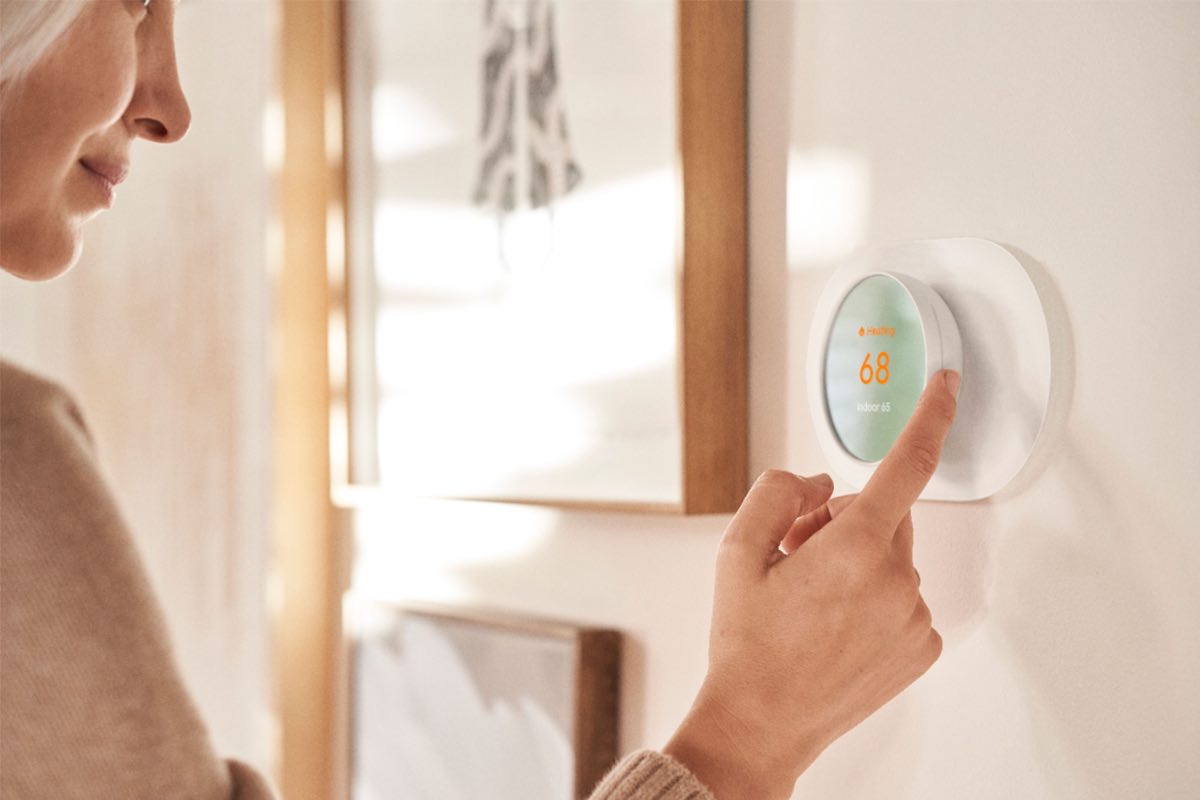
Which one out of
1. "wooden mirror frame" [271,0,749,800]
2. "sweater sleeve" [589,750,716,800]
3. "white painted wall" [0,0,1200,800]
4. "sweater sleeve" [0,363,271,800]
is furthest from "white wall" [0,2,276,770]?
"sweater sleeve" [589,750,716,800]

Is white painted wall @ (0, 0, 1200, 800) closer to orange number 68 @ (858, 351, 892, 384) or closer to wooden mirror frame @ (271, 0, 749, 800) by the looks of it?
orange number 68 @ (858, 351, 892, 384)

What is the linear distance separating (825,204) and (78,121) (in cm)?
37

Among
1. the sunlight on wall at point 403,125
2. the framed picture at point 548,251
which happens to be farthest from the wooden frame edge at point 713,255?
the sunlight on wall at point 403,125

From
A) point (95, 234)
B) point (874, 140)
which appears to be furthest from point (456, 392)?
point (95, 234)

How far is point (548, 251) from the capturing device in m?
0.73

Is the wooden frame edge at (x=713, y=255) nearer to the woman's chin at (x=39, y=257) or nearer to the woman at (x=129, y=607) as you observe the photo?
the woman at (x=129, y=607)

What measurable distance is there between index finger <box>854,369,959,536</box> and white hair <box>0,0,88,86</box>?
15.0 inches

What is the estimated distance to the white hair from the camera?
0.45 m

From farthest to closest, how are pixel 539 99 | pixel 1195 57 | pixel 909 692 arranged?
pixel 539 99 → pixel 909 692 → pixel 1195 57

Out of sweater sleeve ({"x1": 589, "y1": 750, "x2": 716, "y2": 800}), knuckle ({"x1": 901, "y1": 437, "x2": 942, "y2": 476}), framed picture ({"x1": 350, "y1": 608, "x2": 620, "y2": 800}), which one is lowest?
framed picture ({"x1": 350, "y1": 608, "x2": 620, "y2": 800})

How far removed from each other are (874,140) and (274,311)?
0.53 metres

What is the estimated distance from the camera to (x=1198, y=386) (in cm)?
47

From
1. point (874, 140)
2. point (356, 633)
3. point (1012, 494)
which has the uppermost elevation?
point (874, 140)

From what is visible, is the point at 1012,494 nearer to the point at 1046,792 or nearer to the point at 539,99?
the point at 1046,792
